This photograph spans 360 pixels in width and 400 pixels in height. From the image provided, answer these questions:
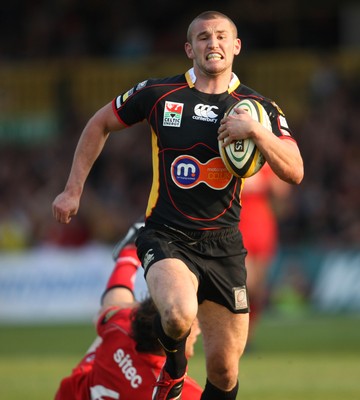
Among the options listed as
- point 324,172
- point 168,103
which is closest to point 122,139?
point 324,172

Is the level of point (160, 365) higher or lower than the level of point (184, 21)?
lower

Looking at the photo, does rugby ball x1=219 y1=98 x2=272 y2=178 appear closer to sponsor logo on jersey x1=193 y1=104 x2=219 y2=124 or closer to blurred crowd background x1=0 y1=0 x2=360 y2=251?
sponsor logo on jersey x1=193 y1=104 x2=219 y2=124

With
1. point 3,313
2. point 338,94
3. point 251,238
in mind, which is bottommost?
point 3,313

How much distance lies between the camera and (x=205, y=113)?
7.33m

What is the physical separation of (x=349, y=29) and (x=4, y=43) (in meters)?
7.59

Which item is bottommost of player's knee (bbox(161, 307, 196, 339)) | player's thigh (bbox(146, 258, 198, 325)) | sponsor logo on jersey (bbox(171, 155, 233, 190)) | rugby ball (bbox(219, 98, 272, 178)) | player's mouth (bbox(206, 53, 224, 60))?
player's knee (bbox(161, 307, 196, 339))

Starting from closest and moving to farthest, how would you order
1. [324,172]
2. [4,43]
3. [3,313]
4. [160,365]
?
[160,365]
[3,313]
[324,172]
[4,43]

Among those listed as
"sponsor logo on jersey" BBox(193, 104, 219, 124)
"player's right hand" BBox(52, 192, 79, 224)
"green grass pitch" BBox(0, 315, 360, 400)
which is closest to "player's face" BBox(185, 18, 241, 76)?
"sponsor logo on jersey" BBox(193, 104, 219, 124)

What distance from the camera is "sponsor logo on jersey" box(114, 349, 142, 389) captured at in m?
6.77

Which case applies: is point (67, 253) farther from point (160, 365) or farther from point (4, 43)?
point (160, 365)

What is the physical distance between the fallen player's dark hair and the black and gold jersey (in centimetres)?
65

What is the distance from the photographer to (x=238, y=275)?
7289mm

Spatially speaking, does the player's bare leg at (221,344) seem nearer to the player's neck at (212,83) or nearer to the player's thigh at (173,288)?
the player's thigh at (173,288)

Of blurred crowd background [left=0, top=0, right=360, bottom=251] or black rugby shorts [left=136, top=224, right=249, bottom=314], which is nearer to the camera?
black rugby shorts [left=136, top=224, right=249, bottom=314]
